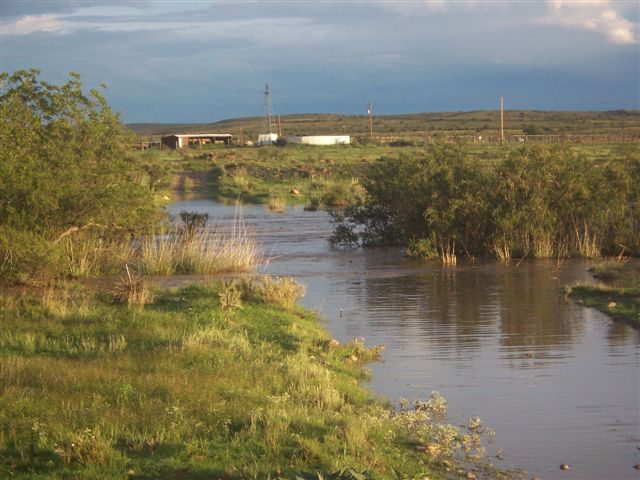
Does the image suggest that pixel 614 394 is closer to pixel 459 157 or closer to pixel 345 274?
pixel 345 274

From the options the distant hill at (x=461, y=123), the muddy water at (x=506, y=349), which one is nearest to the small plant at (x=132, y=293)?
the muddy water at (x=506, y=349)

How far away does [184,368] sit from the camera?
11.0 metres

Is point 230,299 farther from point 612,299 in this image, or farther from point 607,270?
point 607,270

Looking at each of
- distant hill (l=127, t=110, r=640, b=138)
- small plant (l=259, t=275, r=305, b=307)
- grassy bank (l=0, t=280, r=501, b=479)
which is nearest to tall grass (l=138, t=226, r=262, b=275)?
small plant (l=259, t=275, r=305, b=307)

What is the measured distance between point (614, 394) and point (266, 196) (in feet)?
137

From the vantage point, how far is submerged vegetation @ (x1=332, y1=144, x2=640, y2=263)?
24.4 m

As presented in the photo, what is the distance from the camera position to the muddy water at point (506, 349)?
388 inches

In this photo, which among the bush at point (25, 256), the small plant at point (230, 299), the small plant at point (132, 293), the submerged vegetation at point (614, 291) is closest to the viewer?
the small plant at point (230, 299)

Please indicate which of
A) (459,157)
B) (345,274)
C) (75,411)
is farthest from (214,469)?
(459,157)

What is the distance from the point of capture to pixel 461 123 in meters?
137

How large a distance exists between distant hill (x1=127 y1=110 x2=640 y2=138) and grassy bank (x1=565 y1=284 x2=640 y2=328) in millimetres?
83565

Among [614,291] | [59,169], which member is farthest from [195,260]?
[614,291]

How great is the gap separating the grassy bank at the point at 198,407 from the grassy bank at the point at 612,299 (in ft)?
17.2

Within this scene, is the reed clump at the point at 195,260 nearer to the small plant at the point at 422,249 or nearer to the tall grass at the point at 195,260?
the tall grass at the point at 195,260
